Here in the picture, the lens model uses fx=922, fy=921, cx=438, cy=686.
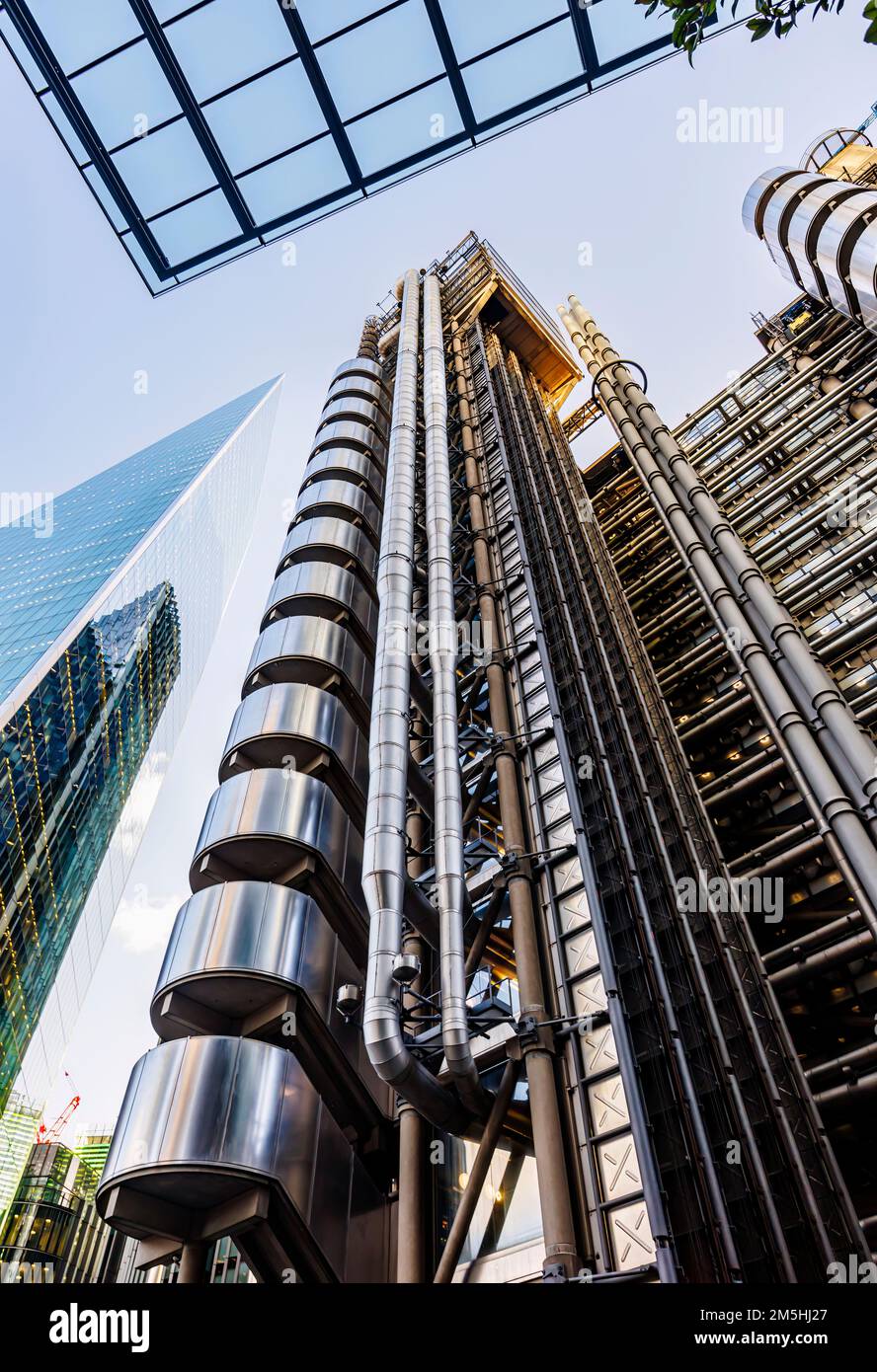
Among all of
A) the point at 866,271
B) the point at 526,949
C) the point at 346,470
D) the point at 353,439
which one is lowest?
the point at 526,949

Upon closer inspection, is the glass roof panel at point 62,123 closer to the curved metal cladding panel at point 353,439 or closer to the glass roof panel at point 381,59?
the glass roof panel at point 381,59

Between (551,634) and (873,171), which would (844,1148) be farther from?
(873,171)

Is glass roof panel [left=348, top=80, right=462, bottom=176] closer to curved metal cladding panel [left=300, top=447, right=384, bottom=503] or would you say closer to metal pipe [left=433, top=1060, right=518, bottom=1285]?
metal pipe [left=433, top=1060, right=518, bottom=1285]

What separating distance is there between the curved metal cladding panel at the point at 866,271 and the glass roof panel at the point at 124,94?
36532 mm

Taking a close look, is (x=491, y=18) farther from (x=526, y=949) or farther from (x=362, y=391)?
(x=362, y=391)

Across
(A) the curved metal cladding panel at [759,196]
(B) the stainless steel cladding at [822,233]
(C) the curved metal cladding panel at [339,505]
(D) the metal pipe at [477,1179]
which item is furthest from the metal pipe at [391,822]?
(A) the curved metal cladding panel at [759,196]

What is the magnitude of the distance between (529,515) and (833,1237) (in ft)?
81.9

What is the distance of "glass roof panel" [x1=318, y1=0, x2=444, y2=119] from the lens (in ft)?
27.8

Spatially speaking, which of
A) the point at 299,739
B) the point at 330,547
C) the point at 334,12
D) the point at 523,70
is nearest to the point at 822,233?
the point at 330,547

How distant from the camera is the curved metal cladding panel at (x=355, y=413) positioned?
153ft

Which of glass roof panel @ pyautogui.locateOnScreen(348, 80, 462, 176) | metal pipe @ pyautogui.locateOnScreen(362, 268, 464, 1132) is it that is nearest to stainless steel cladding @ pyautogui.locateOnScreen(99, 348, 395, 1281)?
metal pipe @ pyautogui.locateOnScreen(362, 268, 464, 1132)

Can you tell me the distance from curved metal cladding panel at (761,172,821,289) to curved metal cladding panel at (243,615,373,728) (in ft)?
110

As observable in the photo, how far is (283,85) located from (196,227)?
1682 mm

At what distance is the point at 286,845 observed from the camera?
78.3 feet
